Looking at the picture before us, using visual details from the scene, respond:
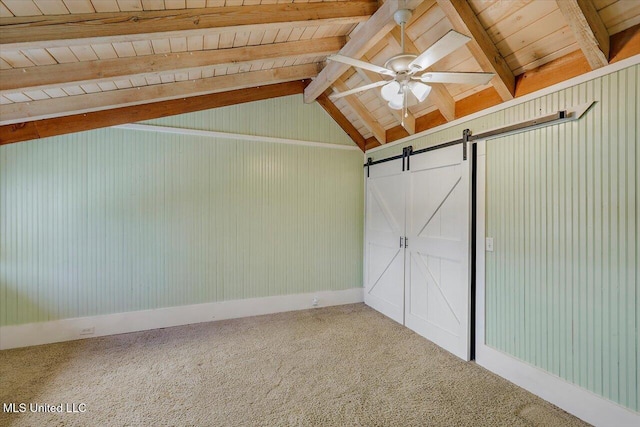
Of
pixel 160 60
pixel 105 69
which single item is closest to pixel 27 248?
pixel 105 69

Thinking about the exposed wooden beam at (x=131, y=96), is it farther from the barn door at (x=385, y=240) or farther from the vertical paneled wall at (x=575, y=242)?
the vertical paneled wall at (x=575, y=242)

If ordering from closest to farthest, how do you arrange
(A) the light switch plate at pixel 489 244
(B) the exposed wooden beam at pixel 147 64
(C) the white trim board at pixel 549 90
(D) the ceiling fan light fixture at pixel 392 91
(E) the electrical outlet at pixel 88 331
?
1. (C) the white trim board at pixel 549 90
2. (D) the ceiling fan light fixture at pixel 392 91
3. (B) the exposed wooden beam at pixel 147 64
4. (A) the light switch plate at pixel 489 244
5. (E) the electrical outlet at pixel 88 331

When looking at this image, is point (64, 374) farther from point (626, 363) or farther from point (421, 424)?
point (626, 363)

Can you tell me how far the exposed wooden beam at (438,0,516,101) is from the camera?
221 cm

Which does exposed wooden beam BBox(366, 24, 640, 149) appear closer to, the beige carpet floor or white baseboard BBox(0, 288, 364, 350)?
the beige carpet floor

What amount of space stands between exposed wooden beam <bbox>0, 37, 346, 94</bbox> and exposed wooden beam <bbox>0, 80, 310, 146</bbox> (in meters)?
1.11

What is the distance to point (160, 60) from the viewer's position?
103 inches

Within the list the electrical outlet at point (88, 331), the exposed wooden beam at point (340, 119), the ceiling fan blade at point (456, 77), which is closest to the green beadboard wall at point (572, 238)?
the ceiling fan blade at point (456, 77)

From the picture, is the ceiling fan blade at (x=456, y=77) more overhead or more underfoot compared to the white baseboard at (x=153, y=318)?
more overhead

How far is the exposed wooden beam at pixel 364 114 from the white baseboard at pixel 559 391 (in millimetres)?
2937

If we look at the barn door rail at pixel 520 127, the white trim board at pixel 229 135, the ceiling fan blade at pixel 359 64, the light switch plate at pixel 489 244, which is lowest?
the light switch plate at pixel 489 244

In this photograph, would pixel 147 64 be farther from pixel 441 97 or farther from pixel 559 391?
pixel 559 391

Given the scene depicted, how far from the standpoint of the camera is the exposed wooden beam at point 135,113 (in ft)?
10.6

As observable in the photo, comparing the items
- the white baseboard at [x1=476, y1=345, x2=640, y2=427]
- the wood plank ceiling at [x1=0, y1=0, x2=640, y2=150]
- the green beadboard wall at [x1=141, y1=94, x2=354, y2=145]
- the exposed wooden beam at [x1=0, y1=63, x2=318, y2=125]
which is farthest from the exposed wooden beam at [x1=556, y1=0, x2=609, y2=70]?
the green beadboard wall at [x1=141, y1=94, x2=354, y2=145]
